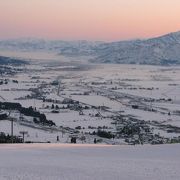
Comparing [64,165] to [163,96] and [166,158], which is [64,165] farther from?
[163,96]

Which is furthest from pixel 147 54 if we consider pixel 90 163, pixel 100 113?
pixel 90 163

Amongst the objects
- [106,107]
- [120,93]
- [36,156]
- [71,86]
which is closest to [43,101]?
[106,107]

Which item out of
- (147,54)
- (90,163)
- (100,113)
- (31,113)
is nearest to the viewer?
(90,163)

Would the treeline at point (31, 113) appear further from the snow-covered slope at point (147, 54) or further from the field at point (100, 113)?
the snow-covered slope at point (147, 54)

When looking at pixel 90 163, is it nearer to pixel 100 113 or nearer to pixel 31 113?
pixel 31 113

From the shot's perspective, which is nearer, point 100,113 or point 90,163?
point 90,163

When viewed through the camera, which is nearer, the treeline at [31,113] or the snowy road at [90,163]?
the snowy road at [90,163]

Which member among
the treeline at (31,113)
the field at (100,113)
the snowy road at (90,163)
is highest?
the snowy road at (90,163)

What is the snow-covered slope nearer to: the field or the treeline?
the field

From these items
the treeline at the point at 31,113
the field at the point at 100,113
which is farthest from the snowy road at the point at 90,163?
the treeline at the point at 31,113

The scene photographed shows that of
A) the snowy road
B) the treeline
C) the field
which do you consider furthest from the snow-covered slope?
the snowy road
